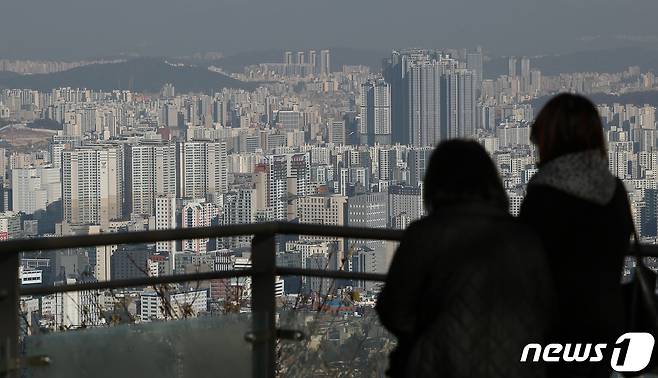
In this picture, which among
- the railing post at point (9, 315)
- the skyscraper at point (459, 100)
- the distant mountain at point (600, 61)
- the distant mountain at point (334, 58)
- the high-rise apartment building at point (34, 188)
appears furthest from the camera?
the distant mountain at point (334, 58)

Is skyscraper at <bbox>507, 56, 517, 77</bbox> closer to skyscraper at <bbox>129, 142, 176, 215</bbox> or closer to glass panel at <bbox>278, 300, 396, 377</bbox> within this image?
skyscraper at <bbox>129, 142, 176, 215</bbox>

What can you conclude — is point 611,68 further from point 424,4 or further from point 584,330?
point 584,330

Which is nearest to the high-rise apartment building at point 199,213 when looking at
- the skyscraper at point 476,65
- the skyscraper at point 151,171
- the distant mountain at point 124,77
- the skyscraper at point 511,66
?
the skyscraper at point 151,171

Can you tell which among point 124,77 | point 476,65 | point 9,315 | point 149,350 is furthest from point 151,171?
point 9,315

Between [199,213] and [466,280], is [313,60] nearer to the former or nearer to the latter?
[199,213]

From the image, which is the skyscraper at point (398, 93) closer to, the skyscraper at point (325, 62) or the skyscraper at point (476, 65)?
the skyscraper at point (476, 65)

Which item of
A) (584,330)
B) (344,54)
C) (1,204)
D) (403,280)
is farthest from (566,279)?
(344,54)
